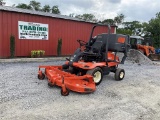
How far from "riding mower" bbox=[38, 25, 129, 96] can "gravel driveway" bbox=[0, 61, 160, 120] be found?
28cm

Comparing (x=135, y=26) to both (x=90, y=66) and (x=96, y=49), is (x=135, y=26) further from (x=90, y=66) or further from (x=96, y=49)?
(x=90, y=66)

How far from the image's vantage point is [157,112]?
4.64 m

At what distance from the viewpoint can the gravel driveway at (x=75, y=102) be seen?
13.7 feet

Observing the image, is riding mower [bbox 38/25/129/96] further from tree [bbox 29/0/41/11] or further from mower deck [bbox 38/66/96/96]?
tree [bbox 29/0/41/11]

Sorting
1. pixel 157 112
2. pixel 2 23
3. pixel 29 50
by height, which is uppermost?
pixel 2 23

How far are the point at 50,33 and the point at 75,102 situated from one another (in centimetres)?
925

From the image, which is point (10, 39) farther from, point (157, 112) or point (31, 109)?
point (157, 112)

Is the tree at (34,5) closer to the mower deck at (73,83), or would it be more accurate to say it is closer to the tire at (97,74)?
the tire at (97,74)

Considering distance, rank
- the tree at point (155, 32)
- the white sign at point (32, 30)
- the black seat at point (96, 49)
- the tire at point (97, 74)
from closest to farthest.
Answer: the tire at point (97, 74) < the black seat at point (96, 49) < the white sign at point (32, 30) < the tree at point (155, 32)

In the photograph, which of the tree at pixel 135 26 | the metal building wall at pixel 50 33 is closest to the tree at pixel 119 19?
the tree at pixel 135 26

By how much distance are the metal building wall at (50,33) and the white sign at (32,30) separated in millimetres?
190

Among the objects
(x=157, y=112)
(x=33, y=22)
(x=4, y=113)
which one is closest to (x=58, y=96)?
(x=4, y=113)

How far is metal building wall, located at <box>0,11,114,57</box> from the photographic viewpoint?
11.6m

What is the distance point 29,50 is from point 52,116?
9.04m
